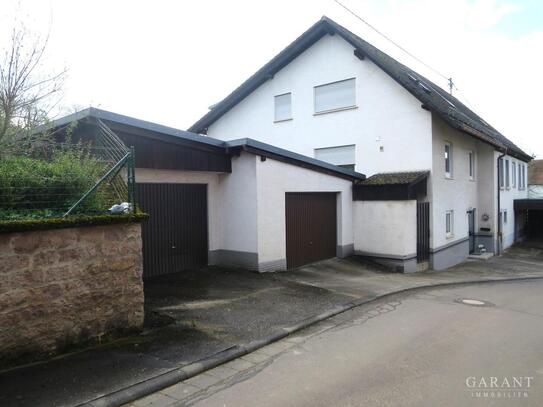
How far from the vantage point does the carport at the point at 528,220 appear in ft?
82.8

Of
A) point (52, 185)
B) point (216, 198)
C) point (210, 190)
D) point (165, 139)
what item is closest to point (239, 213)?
point (216, 198)

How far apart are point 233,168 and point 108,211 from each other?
16.9 ft

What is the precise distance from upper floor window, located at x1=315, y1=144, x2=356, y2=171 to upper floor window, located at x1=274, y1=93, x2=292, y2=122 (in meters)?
2.13

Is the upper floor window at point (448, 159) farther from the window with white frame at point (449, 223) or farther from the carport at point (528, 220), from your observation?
the carport at point (528, 220)

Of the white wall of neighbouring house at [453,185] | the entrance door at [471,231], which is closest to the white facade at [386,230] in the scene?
the white wall of neighbouring house at [453,185]

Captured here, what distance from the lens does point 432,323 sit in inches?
274

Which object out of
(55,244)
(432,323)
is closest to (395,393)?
(432,323)

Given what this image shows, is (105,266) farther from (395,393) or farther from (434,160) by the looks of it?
(434,160)

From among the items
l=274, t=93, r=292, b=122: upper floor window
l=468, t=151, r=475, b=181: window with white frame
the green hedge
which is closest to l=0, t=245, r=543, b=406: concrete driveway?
Answer: the green hedge

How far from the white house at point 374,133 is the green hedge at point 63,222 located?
16.6 feet

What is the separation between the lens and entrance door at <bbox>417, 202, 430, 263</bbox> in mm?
13977

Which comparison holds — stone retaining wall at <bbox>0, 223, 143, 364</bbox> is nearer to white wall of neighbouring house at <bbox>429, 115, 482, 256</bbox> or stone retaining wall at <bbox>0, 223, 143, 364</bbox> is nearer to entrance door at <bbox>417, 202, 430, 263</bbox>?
entrance door at <bbox>417, 202, 430, 263</bbox>

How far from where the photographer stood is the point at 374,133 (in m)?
14.8

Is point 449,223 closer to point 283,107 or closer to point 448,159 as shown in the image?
point 448,159
